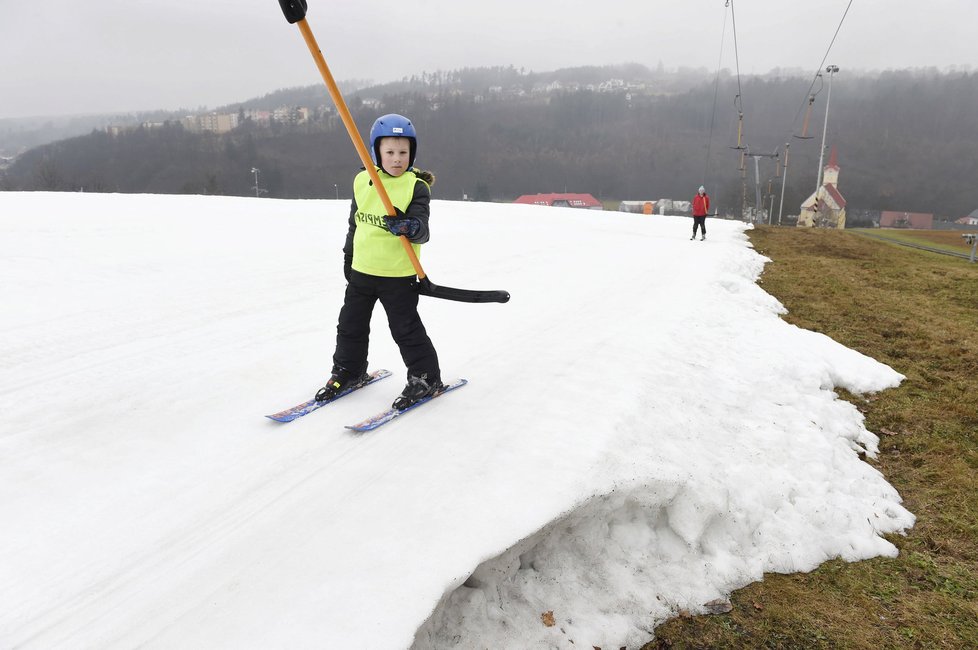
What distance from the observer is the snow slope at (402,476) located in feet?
7.77

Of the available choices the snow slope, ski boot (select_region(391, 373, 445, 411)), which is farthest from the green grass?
ski boot (select_region(391, 373, 445, 411))

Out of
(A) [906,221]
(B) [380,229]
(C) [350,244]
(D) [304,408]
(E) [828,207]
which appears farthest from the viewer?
(A) [906,221]

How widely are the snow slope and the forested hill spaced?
75.7 meters

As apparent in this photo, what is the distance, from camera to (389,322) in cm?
409

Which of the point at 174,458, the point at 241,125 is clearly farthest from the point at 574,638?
the point at 241,125

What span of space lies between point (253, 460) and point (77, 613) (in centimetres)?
123

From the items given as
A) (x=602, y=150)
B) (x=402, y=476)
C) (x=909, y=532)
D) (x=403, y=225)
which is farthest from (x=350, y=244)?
(x=602, y=150)

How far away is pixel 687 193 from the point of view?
11362cm

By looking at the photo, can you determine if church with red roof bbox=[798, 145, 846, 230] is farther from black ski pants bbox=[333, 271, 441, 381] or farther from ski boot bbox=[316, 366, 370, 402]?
ski boot bbox=[316, 366, 370, 402]

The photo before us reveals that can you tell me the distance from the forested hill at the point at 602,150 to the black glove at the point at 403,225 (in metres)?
77.4

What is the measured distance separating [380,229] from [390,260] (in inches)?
9.2

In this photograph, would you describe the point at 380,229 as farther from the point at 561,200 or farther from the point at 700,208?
the point at 561,200

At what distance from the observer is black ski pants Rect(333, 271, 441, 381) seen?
160 inches

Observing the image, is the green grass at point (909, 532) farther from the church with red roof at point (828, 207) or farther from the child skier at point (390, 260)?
the church with red roof at point (828, 207)
